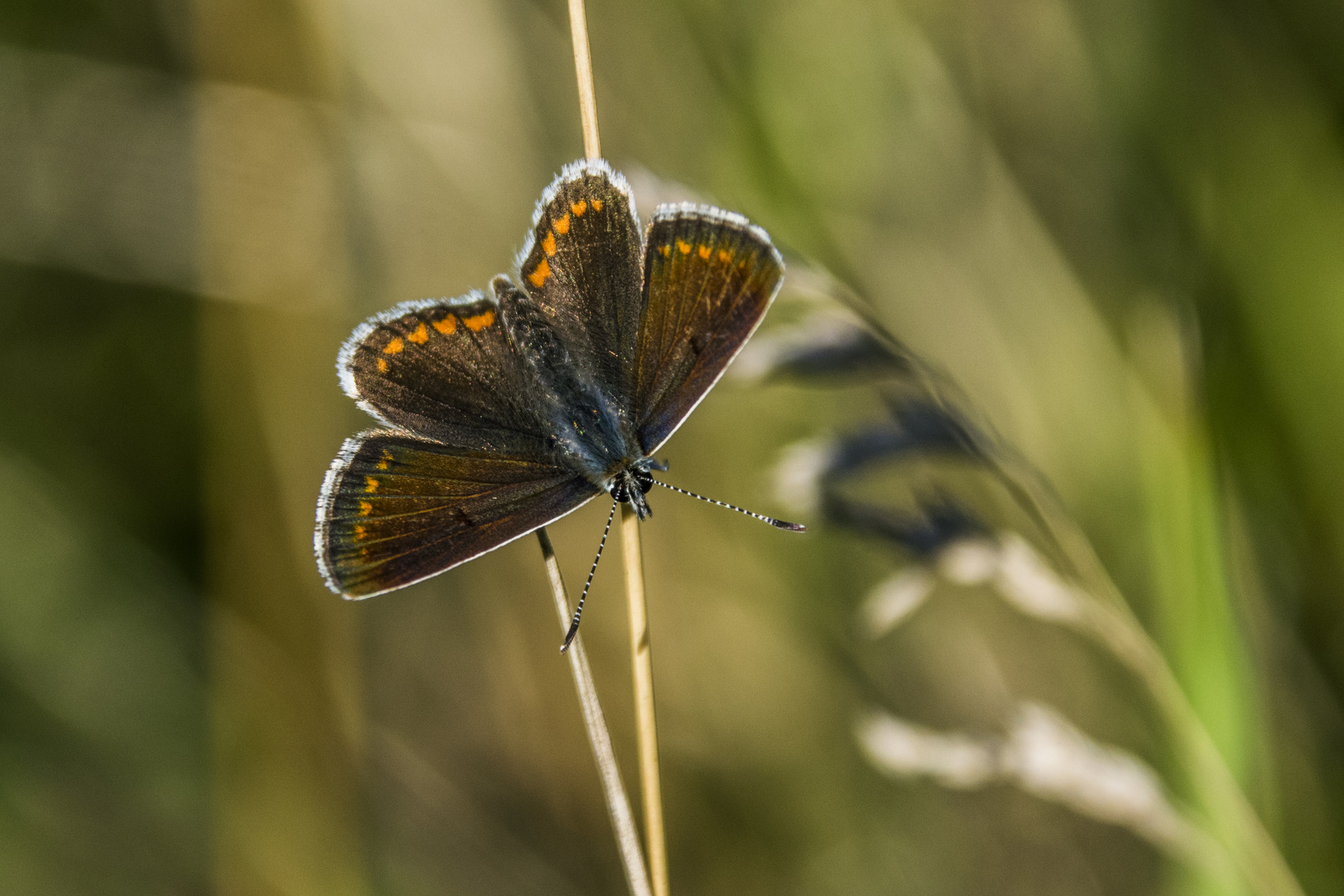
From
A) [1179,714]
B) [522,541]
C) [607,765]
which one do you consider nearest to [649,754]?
[607,765]

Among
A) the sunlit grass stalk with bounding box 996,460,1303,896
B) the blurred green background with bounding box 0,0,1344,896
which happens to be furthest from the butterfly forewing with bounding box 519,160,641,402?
the blurred green background with bounding box 0,0,1344,896

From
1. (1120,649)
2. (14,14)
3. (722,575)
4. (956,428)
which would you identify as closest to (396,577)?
(956,428)

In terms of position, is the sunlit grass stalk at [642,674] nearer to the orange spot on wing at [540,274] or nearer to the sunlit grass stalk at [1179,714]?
the orange spot on wing at [540,274]

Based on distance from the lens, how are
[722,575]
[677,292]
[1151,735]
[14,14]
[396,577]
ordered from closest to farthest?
[396,577] < [677,292] < [1151,735] < [14,14] < [722,575]

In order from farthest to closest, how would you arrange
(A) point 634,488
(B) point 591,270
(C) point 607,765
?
(B) point 591,270, (A) point 634,488, (C) point 607,765

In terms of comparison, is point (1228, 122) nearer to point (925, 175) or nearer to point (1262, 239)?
point (1262, 239)

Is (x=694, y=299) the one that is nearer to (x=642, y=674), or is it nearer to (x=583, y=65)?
(x=583, y=65)

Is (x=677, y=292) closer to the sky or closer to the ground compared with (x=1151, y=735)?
closer to the sky
